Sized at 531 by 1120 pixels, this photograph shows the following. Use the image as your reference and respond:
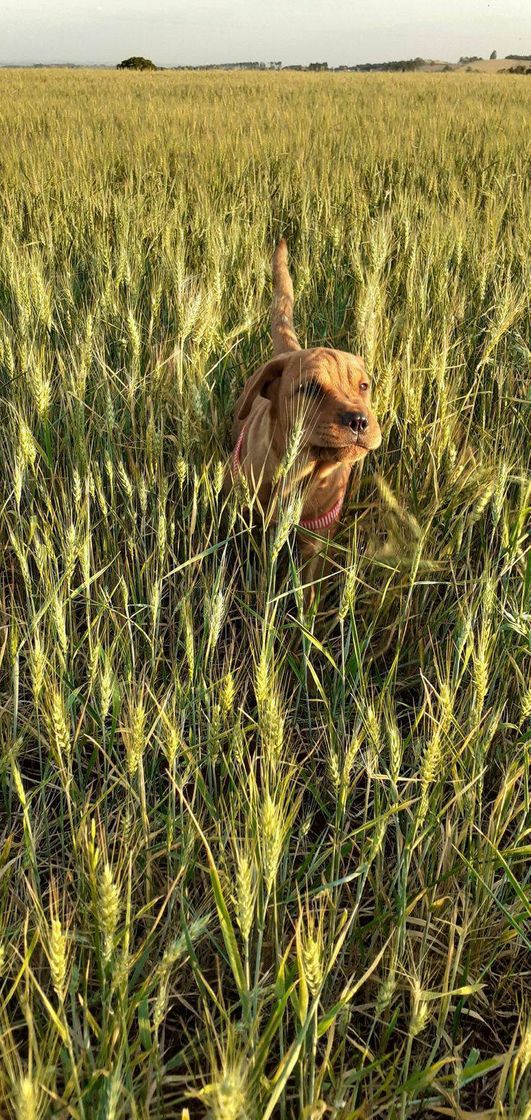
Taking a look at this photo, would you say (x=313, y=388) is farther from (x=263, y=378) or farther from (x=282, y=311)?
(x=282, y=311)

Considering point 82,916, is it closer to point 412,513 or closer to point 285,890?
point 285,890

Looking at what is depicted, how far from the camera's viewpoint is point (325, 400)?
1.77 m

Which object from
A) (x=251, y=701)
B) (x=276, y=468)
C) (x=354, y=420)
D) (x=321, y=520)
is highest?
(x=354, y=420)

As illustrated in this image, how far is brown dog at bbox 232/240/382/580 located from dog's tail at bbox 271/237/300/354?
0.26 metres

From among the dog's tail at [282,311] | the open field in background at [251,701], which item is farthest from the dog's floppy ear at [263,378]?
the dog's tail at [282,311]

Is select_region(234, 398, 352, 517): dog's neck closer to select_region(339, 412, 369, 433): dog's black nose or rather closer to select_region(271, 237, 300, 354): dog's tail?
select_region(339, 412, 369, 433): dog's black nose

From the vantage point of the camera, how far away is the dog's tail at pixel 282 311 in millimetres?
2205

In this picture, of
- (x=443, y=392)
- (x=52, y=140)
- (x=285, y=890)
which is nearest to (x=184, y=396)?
(x=443, y=392)

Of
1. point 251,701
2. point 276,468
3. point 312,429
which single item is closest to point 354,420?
point 312,429

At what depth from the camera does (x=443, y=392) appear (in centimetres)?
181

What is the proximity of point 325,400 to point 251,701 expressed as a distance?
0.71 meters

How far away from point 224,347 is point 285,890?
1.55 m

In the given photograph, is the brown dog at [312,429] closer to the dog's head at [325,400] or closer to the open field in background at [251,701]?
the dog's head at [325,400]

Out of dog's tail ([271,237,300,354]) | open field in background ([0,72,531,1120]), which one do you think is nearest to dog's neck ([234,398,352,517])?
open field in background ([0,72,531,1120])
